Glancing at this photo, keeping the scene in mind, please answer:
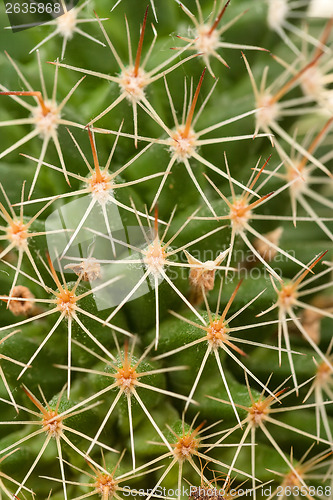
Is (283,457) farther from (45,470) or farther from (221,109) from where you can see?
(221,109)

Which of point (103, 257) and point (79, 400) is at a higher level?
point (103, 257)

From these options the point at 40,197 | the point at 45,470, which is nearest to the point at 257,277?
the point at 40,197

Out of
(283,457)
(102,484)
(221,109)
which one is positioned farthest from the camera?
(221,109)

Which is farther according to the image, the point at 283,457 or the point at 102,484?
the point at 283,457

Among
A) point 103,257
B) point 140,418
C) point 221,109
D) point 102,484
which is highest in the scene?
point 221,109

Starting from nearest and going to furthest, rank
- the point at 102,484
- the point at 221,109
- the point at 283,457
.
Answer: the point at 102,484
the point at 283,457
the point at 221,109

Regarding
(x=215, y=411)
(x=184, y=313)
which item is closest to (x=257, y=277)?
(x=184, y=313)

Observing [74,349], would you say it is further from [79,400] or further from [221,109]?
[221,109]
